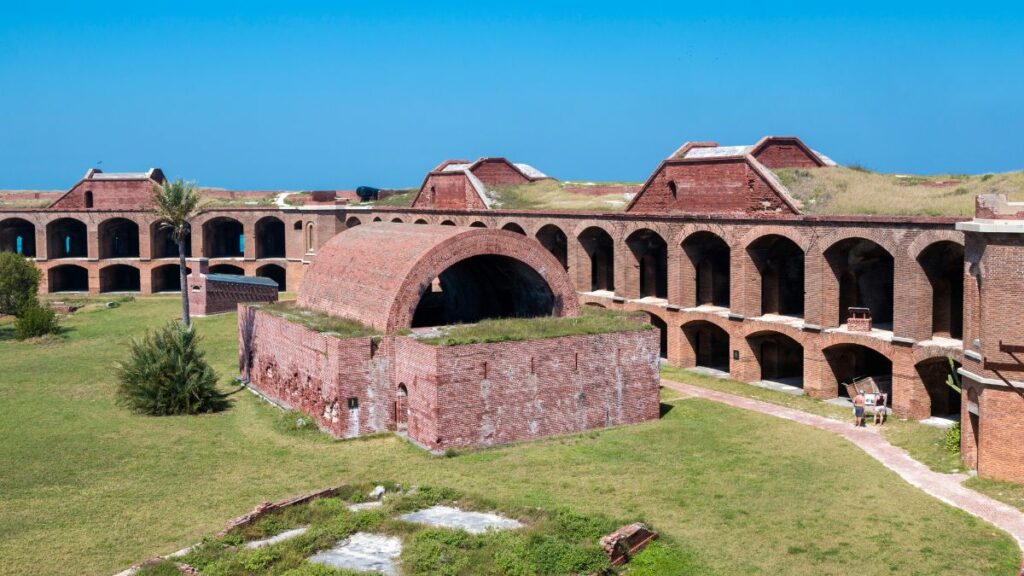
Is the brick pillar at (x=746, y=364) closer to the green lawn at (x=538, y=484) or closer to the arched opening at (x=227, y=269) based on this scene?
the green lawn at (x=538, y=484)

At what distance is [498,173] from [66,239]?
83.2 ft

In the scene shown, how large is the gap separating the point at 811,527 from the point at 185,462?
11.9 m

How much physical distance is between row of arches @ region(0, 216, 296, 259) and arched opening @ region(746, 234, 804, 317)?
2985 centimetres

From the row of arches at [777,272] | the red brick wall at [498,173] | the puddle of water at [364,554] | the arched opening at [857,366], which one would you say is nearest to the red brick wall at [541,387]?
the puddle of water at [364,554]

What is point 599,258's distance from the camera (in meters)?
37.7

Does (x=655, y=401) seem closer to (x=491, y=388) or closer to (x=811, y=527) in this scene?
(x=491, y=388)

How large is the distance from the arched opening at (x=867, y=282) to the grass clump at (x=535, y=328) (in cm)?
643

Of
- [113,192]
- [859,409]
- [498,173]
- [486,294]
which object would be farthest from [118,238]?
[859,409]

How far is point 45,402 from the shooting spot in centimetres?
2588

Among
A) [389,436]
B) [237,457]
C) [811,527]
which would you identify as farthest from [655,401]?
[237,457]

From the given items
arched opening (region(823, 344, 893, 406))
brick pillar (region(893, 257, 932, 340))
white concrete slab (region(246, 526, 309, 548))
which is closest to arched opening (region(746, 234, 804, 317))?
arched opening (region(823, 344, 893, 406))

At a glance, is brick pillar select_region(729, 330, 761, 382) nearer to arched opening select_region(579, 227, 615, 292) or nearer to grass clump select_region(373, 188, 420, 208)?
arched opening select_region(579, 227, 615, 292)

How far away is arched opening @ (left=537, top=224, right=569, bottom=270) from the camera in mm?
39156

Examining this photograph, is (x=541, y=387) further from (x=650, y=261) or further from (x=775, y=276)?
(x=650, y=261)
